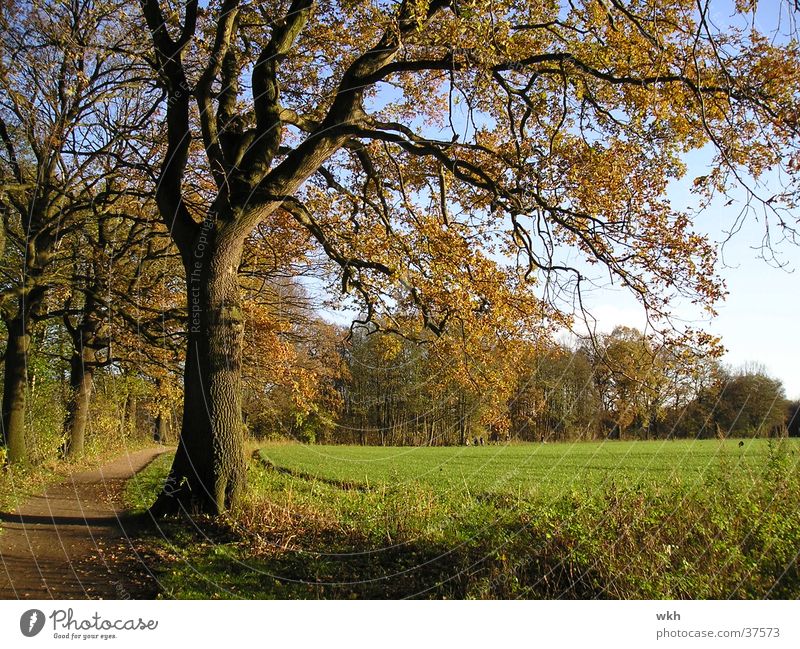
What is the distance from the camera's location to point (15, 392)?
41.9 feet

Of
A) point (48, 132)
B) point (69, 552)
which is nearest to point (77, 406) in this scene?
point (48, 132)

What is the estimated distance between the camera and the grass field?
4.30m

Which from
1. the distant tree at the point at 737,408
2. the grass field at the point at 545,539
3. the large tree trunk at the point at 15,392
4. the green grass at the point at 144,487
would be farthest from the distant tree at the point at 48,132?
the distant tree at the point at 737,408

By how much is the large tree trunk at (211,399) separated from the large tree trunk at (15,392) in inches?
241

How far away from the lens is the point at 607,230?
299 inches

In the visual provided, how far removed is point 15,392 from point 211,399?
7.51 metres

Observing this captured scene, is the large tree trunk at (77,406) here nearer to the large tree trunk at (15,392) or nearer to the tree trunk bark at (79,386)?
the tree trunk bark at (79,386)

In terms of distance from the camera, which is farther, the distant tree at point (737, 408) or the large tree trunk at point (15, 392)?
the large tree trunk at point (15, 392)

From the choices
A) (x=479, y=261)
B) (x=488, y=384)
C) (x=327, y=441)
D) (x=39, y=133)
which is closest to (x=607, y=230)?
(x=479, y=261)

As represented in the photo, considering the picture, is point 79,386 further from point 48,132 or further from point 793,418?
point 793,418

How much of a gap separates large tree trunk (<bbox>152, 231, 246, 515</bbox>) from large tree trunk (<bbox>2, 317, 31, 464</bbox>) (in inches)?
241

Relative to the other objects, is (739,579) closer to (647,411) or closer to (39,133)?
(647,411)

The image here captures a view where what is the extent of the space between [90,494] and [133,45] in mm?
8203

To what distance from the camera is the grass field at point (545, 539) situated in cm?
430
